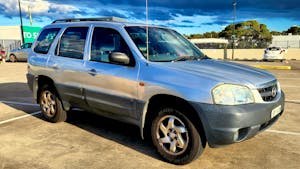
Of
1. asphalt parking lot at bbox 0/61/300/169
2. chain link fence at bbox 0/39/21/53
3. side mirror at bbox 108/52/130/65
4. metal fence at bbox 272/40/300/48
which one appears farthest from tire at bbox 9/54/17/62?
metal fence at bbox 272/40/300/48

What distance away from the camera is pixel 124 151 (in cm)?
448

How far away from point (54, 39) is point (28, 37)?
32.7m

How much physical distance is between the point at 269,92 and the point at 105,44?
2.55m

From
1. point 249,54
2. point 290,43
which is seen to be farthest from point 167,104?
point 290,43

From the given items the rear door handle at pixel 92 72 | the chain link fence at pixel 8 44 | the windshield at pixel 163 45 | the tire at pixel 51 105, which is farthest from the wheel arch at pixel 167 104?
the chain link fence at pixel 8 44

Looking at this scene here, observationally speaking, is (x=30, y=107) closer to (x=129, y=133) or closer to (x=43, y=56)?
(x=43, y=56)

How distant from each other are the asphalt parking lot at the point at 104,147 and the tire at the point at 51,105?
151 millimetres

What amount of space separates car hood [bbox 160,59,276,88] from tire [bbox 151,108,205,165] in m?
0.57

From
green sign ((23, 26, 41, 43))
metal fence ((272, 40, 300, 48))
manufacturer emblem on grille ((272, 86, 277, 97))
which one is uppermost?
green sign ((23, 26, 41, 43))

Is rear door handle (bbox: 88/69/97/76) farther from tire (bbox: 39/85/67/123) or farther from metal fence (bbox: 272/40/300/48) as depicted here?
metal fence (bbox: 272/40/300/48)

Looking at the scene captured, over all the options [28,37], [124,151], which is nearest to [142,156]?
[124,151]

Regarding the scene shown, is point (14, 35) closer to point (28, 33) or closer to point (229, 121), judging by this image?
point (28, 33)

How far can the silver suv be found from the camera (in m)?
3.57

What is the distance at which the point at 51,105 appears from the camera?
5.98 metres
